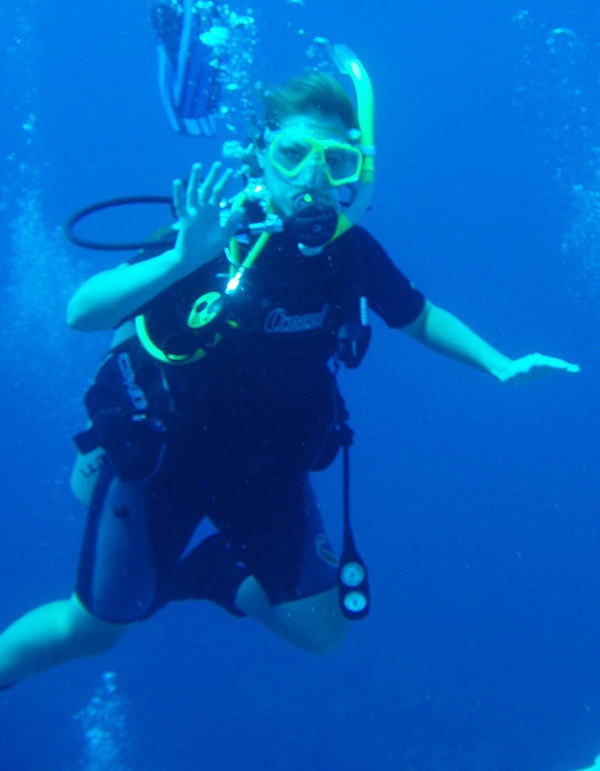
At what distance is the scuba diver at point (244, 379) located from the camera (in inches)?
86.0

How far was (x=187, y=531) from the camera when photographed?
2.89m

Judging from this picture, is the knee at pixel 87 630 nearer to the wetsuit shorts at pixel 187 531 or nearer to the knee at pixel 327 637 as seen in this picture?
the wetsuit shorts at pixel 187 531

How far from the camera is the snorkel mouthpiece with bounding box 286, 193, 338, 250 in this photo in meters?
2.10

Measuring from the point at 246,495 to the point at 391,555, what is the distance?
1010cm

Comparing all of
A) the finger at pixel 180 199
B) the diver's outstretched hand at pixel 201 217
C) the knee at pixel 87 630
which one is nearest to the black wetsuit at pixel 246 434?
the knee at pixel 87 630

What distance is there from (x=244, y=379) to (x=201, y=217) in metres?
0.83

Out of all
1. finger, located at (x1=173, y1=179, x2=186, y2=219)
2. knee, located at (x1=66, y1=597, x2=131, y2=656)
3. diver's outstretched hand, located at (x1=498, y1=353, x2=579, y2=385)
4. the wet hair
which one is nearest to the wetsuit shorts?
knee, located at (x1=66, y1=597, x2=131, y2=656)

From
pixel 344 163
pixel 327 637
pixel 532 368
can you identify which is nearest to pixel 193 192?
pixel 344 163

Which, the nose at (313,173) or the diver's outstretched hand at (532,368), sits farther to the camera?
the diver's outstretched hand at (532,368)

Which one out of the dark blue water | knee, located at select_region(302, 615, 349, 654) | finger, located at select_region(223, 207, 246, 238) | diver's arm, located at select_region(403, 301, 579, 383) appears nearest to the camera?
finger, located at select_region(223, 207, 246, 238)

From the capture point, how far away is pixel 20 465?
1334 centimetres

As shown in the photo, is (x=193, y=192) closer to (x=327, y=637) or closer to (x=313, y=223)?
(x=313, y=223)

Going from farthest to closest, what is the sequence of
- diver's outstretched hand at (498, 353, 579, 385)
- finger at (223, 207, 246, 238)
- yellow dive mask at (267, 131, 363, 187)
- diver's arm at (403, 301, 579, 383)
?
diver's arm at (403, 301, 579, 383) < diver's outstretched hand at (498, 353, 579, 385) < yellow dive mask at (267, 131, 363, 187) < finger at (223, 207, 246, 238)

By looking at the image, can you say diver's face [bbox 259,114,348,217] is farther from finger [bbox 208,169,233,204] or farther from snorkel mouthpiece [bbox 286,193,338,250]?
finger [bbox 208,169,233,204]
